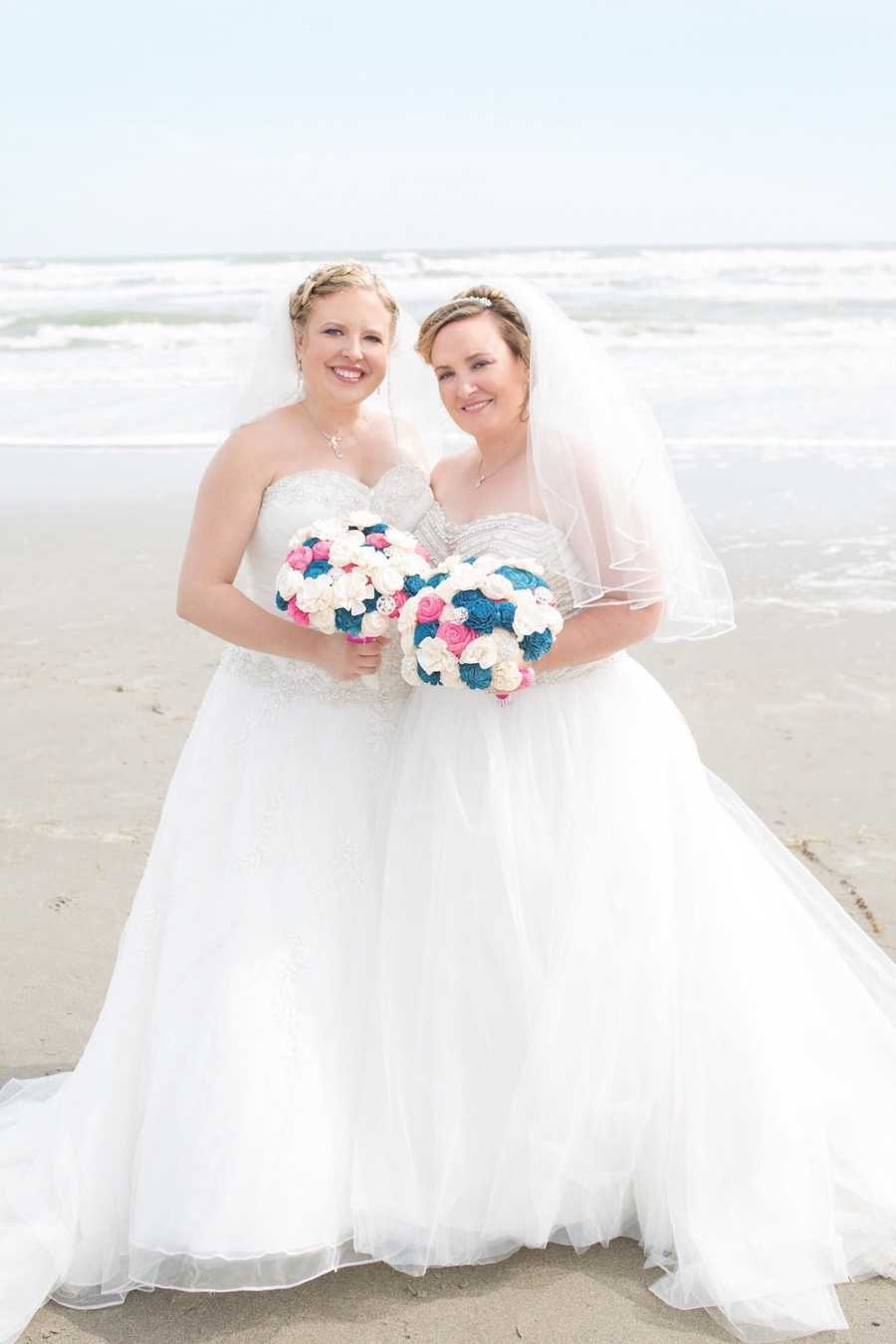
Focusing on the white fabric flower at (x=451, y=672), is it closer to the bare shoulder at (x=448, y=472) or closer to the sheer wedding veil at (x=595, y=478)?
the sheer wedding veil at (x=595, y=478)

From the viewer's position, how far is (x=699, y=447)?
13719mm

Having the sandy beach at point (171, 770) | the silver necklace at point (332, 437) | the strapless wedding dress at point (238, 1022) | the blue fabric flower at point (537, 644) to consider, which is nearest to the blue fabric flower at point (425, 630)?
the blue fabric flower at point (537, 644)

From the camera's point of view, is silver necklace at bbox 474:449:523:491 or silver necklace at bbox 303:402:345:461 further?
silver necklace at bbox 303:402:345:461

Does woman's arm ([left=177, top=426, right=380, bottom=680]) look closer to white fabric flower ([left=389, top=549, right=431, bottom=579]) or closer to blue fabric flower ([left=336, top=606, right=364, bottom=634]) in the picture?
blue fabric flower ([left=336, top=606, right=364, bottom=634])

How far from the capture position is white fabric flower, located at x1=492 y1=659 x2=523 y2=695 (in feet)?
Answer: 10.7

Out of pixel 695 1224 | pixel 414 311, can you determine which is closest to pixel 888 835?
pixel 695 1224

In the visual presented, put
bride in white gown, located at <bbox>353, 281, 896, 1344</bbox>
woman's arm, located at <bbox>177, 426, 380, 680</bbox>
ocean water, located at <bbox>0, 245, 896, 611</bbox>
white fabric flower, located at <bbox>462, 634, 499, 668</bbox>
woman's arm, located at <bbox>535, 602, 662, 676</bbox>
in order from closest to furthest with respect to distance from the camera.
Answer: white fabric flower, located at <bbox>462, 634, 499, 668</bbox>, bride in white gown, located at <bbox>353, 281, 896, 1344</bbox>, woman's arm, located at <bbox>535, 602, 662, 676</bbox>, woman's arm, located at <bbox>177, 426, 380, 680</bbox>, ocean water, located at <bbox>0, 245, 896, 611</bbox>

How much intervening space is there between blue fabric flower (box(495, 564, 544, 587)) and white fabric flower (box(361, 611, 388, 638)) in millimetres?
307

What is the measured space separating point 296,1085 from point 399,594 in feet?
4.10

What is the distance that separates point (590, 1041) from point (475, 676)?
100cm

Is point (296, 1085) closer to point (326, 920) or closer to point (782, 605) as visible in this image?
point (326, 920)

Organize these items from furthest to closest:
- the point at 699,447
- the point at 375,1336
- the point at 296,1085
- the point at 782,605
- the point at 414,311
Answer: the point at 414,311, the point at 699,447, the point at 782,605, the point at 296,1085, the point at 375,1336

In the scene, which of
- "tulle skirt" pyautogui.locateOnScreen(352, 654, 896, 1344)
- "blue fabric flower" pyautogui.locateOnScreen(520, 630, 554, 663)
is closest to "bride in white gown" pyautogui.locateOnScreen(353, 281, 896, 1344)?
"tulle skirt" pyautogui.locateOnScreen(352, 654, 896, 1344)

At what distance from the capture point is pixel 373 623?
3.39 meters
